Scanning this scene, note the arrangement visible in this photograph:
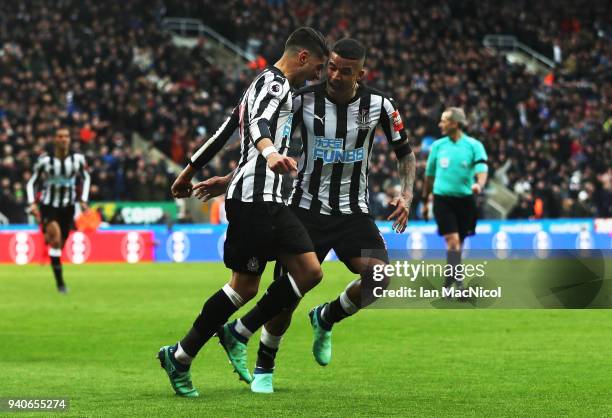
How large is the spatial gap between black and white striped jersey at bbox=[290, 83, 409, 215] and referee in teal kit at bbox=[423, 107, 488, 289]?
22.1 feet

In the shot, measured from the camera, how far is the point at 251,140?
670 centimetres

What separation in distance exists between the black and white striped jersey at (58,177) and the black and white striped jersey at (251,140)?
10.2 meters

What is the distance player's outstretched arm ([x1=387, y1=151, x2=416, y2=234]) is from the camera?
7.59 m

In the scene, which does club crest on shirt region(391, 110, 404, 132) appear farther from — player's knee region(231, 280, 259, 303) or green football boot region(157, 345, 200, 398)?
green football boot region(157, 345, 200, 398)

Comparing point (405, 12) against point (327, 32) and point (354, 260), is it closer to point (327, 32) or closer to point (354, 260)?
point (327, 32)

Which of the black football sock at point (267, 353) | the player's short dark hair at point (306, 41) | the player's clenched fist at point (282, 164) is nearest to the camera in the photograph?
the player's clenched fist at point (282, 164)

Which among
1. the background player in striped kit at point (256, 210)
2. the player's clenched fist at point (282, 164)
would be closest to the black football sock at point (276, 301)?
the background player in striped kit at point (256, 210)

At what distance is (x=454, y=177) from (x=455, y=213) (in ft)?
1.49

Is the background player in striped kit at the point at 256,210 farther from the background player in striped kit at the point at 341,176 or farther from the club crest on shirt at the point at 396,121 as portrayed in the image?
the club crest on shirt at the point at 396,121

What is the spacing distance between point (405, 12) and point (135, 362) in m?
32.3

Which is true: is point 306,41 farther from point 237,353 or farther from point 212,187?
point 237,353

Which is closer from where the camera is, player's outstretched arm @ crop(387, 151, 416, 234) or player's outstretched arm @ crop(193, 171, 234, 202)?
player's outstretched arm @ crop(193, 171, 234, 202)

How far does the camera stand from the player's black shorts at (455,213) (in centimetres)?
1452

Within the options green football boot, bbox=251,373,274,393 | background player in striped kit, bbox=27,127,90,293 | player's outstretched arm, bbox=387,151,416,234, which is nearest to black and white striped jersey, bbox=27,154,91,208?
background player in striped kit, bbox=27,127,90,293
